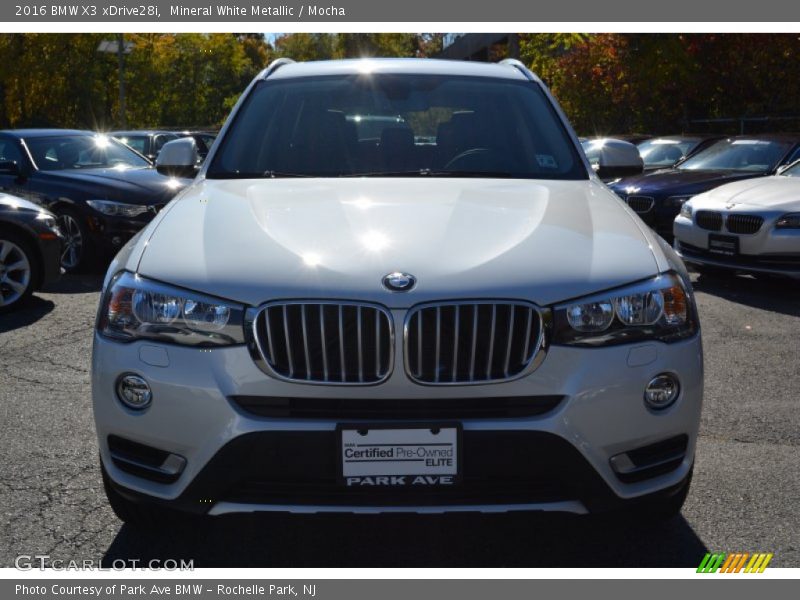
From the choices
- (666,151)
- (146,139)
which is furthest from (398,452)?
(146,139)

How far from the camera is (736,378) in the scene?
247 inches

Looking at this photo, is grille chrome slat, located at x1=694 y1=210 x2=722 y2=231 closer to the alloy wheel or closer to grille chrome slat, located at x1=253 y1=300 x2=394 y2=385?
the alloy wheel

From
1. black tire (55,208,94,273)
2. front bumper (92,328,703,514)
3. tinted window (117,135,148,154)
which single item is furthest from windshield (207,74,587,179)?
tinted window (117,135,148,154)

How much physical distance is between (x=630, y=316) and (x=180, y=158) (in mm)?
2735

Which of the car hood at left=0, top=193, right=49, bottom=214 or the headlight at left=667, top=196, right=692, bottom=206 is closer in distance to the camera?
the car hood at left=0, top=193, right=49, bottom=214

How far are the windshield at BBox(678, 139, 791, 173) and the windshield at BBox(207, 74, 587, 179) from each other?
8.03 metres

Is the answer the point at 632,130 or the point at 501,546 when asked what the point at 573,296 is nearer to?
the point at 501,546

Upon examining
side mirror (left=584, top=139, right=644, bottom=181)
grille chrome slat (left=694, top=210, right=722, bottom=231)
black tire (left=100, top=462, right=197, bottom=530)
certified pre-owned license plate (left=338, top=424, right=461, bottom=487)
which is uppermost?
side mirror (left=584, top=139, right=644, bottom=181)

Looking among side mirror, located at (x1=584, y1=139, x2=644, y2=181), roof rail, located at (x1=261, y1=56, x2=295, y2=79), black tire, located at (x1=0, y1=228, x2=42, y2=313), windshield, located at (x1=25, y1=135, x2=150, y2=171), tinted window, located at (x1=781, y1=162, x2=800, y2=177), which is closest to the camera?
side mirror, located at (x1=584, y1=139, x2=644, y2=181)

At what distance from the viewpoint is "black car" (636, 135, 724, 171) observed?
592 inches

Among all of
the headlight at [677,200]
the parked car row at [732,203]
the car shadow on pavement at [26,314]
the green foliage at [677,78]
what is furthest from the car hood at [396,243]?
the green foliage at [677,78]

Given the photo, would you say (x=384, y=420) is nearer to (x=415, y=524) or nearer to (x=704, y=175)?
(x=415, y=524)

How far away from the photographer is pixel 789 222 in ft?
30.9

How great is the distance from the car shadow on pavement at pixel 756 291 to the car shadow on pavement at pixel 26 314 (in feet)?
19.8
